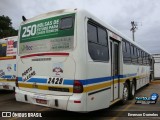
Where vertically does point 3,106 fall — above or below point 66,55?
below

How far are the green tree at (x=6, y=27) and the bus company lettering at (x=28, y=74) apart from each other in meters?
32.6

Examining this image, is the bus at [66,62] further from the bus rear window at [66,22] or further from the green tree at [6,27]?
the green tree at [6,27]

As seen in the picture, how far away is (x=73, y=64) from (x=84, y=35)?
0.78 m

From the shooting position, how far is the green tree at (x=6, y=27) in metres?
38.6

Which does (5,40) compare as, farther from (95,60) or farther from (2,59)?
(95,60)

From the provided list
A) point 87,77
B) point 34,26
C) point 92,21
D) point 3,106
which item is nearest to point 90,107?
point 87,77

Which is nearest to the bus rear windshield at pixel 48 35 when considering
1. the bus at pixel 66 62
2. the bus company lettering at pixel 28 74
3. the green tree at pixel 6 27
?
the bus at pixel 66 62

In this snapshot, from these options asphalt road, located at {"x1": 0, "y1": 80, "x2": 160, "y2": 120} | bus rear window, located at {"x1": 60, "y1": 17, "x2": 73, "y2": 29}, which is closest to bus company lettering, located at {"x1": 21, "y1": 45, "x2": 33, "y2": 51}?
bus rear window, located at {"x1": 60, "y1": 17, "x2": 73, "y2": 29}

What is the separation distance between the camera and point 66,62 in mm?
6316

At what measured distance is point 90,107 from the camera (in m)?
6.38

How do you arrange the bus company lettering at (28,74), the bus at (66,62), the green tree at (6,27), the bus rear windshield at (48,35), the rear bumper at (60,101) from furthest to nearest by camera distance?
the green tree at (6,27), the bus company lettering at (28,74), the bus rear windshield at (48,35), the bus at (66,62), the rear bumper at (60,101)

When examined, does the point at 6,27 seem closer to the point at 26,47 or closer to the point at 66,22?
the point at 26,47

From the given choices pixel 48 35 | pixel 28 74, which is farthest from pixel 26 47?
pixel 48 35

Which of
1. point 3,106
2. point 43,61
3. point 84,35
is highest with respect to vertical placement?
point 84,35
